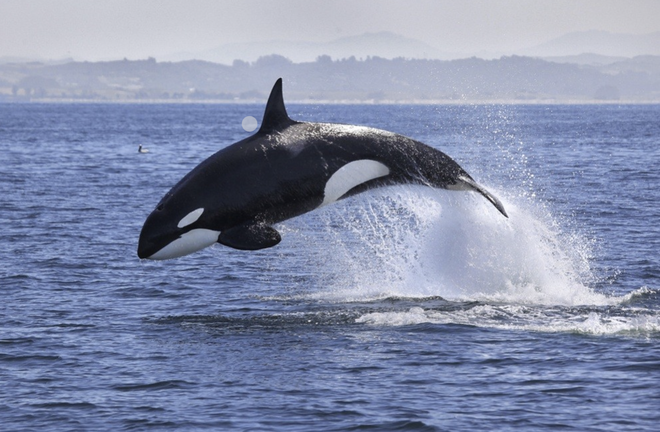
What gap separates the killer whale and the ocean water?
653 millimetres

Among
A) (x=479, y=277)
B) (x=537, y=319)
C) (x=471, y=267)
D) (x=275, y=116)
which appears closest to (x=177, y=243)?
(x=275, y=116)

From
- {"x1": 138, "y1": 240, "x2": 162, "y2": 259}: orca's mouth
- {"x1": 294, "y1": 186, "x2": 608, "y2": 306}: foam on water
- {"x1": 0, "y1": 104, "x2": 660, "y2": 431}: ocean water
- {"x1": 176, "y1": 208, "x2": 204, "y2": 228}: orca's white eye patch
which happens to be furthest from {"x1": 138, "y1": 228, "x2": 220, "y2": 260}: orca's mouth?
{"x1": 294, "y1": 186, "x2": 608, "y2": 306}: foam on water

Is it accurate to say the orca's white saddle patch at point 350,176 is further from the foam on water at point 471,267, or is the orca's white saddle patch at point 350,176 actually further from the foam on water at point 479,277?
the foam on water at point 471,267

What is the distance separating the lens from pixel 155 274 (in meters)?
25.8

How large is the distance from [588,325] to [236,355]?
6.65 metres

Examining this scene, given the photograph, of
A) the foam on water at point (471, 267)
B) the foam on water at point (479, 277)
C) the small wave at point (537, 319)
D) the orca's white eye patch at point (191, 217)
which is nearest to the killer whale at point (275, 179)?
the orca's white eye patch at point (191, 217)

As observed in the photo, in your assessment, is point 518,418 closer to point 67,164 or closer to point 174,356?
point 174,356

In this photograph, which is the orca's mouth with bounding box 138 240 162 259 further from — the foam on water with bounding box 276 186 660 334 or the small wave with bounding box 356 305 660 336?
the small wave with bounding box 356 305 660 336

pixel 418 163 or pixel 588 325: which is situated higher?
pixel 418 163

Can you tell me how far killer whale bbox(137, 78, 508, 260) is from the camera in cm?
1659

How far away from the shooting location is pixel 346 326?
62.0 ft

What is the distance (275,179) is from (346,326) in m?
3.67

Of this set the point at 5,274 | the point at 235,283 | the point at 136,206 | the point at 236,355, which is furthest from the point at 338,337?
the point at 136,206

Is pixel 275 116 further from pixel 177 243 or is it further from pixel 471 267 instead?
Answer: pixel 471 267
